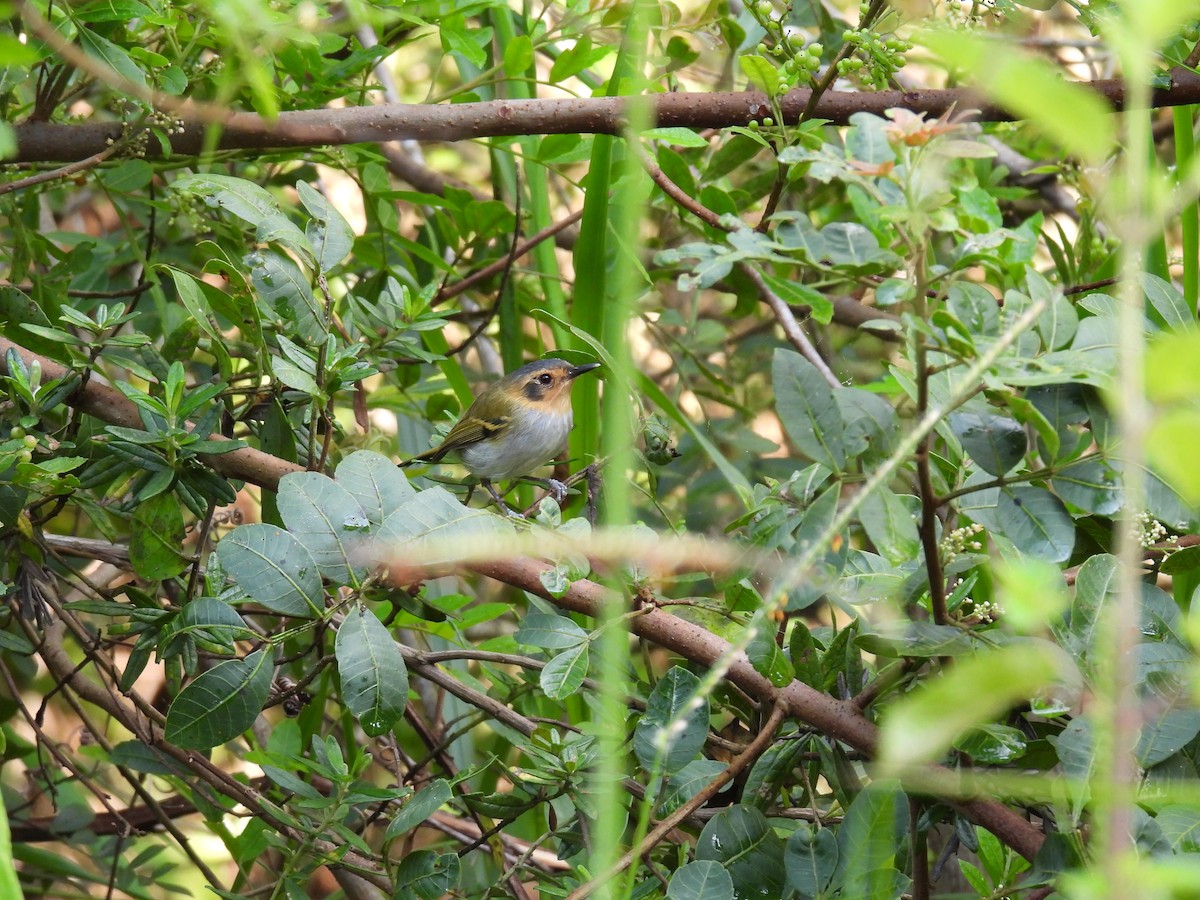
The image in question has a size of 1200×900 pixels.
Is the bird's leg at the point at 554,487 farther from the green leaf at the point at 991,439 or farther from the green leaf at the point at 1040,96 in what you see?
the green leaf at the point at 1040,96

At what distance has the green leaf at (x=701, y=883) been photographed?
45.9 inches

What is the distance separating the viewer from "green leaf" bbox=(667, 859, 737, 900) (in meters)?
1.17

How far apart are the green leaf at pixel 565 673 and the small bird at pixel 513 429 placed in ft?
5.39

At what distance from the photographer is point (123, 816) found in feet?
7.66

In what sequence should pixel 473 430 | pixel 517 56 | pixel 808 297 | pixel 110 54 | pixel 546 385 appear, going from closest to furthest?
pixel 808 297 < pixel 110 54 < pixel 517 56 < pixel 473 430 < pixel 546 385

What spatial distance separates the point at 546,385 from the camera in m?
3.43

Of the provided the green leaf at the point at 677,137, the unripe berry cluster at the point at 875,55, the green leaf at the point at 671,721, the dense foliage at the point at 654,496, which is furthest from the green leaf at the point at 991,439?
the green leaf at the point at 677,137

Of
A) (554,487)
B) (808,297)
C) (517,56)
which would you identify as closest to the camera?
(808,297)

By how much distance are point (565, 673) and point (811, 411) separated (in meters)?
0.42

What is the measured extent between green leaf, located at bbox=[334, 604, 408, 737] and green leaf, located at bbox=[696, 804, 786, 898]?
0.37m

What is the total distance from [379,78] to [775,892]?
2591 millimetres

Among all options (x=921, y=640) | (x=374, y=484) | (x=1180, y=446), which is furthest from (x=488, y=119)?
(x=1180, y=446)

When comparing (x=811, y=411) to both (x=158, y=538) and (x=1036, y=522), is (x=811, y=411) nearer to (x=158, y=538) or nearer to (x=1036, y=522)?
(x=1036, y=522)

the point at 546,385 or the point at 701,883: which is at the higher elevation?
the point at 701,883
